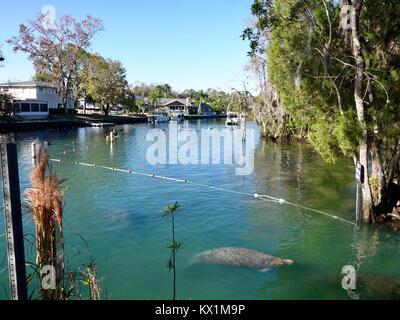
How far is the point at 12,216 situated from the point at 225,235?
368 inches

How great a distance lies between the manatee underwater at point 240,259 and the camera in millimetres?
9852

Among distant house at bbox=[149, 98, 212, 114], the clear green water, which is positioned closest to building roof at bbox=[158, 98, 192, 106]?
distant house at bbox=[149, 98, 212, 114]

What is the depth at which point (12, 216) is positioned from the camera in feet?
14.0

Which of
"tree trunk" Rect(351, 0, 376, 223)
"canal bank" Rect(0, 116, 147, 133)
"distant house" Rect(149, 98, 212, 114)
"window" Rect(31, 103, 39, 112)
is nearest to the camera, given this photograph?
"tree trunk" Rect(351, 0, 376, 223)

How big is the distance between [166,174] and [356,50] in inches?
615

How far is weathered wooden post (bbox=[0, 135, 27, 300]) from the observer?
4.23 meters

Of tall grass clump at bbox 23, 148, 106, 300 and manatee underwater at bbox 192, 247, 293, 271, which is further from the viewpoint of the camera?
manatee underwater at bbox 192, 247, 293, 271

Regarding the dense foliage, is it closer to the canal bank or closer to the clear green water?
the clear green water

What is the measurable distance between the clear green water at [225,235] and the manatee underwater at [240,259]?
0.19 m

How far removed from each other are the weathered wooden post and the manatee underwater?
258 inches

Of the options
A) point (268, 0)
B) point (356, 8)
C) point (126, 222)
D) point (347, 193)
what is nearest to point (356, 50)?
point (356, 8)

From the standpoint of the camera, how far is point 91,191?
18609 mm

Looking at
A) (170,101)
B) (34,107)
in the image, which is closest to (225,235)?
(34,107)
